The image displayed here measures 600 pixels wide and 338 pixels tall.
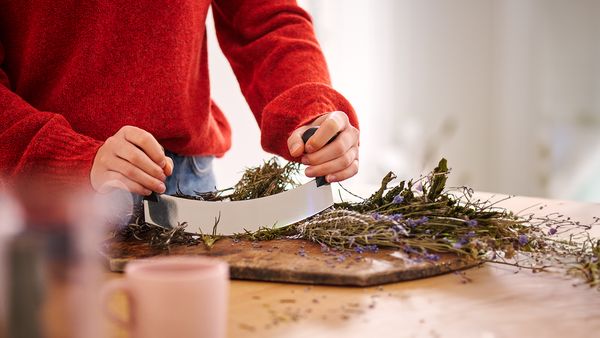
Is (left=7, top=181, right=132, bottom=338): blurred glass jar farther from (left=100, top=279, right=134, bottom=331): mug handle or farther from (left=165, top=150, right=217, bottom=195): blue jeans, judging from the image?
(left=165, top=150, right=217, bottom=195): blue jeans

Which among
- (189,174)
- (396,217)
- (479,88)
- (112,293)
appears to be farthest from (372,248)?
(479,88)

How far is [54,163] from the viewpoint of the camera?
1027 mm

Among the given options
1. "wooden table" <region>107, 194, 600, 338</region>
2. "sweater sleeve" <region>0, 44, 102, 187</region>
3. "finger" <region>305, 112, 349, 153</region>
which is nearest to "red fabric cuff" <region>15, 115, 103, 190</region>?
"sweater sleeve" <region>0, 44, 102, 187</region>

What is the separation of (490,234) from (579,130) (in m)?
2.66

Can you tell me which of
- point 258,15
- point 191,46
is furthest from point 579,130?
point 191,46

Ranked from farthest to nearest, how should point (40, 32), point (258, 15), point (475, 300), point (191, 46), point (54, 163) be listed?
point (258, 15) → point (191, 46) → point (40, 32) → point (54, 163) → point (475, 300)

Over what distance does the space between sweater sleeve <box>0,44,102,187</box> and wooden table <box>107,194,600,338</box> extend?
0.25 meters

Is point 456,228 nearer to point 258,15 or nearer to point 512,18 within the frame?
point 258,15

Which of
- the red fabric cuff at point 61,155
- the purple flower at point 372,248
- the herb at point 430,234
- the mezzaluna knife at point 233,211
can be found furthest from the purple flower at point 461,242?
the red fabric cuff at point 61,155

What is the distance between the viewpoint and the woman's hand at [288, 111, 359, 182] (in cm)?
106

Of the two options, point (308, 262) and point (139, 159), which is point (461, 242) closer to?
point (308, 262)

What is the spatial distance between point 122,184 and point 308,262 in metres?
0.33

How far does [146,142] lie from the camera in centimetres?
95

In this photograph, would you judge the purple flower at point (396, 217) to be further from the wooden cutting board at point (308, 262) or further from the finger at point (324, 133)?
the finger at point (324, 133)
